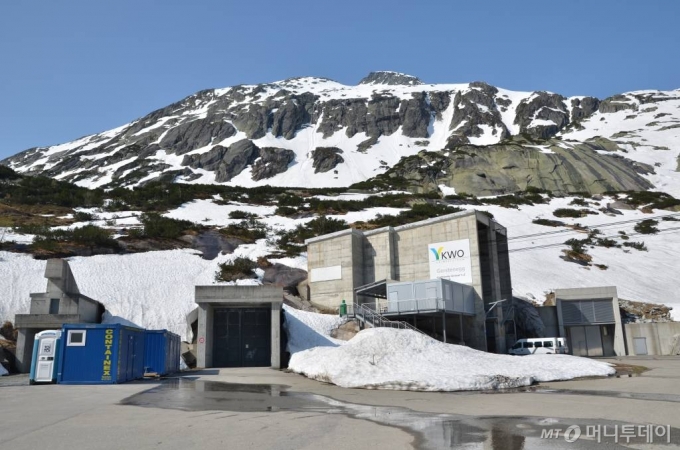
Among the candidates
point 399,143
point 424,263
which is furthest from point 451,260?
point 399,143

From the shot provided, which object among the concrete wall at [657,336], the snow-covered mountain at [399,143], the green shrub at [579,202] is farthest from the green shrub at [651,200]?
the concrete wall at [657,336]

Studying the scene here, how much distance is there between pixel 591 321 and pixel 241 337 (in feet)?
87.8

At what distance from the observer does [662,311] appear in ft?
130

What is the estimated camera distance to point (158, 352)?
22.1 m

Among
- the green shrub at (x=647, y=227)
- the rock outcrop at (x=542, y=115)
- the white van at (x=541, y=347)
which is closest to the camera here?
the white van at (x=541, y=347)

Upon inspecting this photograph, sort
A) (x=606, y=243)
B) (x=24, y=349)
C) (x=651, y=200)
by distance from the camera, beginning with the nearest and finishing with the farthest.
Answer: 1. (x=24, y=349)
2. (x=606, y=243)
3. (x=651, y=200)

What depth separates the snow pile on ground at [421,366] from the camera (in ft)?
52.7

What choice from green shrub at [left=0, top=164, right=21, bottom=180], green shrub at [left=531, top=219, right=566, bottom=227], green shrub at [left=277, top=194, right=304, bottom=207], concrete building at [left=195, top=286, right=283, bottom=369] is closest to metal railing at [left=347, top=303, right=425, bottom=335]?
concrete building at [left=195, top=286, right=283, bottom=369]

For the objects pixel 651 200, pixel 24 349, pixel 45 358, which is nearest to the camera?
pixel 45 358

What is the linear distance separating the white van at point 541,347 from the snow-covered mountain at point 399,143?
224ft

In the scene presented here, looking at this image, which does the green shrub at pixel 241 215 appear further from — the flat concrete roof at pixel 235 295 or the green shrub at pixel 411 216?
the flat concrete roof at pixel 235 295

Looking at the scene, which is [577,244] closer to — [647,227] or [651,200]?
[647,227]

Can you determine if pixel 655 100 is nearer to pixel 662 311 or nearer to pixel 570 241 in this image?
pixel 570 241

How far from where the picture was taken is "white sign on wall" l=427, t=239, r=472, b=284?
1337 inches
